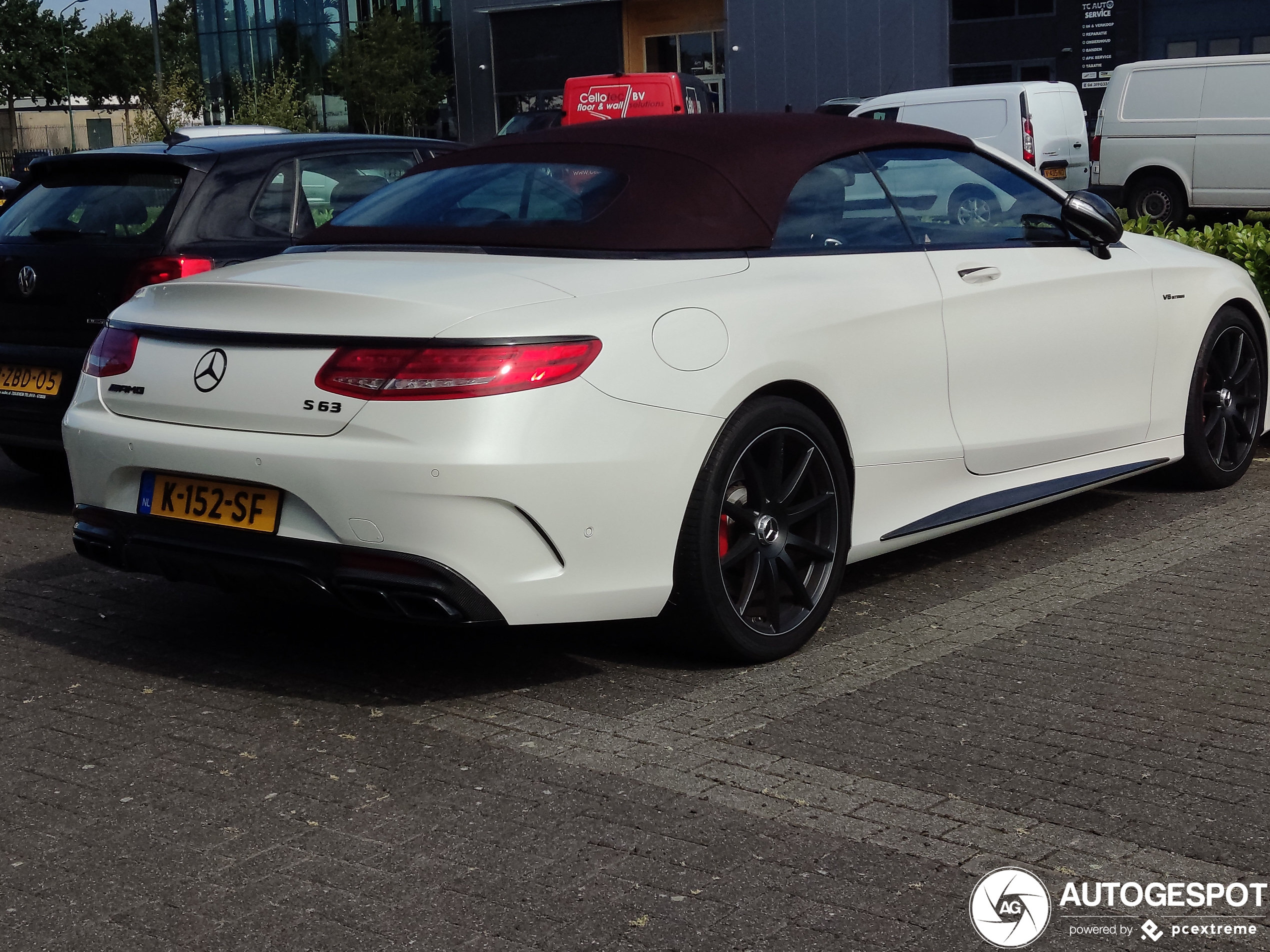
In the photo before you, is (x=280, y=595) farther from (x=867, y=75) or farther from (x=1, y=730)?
(x=867, y=75)

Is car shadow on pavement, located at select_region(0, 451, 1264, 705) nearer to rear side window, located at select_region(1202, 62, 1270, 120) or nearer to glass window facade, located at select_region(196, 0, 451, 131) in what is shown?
rear side window, located at select_region(1202, 62, 1270, 120)

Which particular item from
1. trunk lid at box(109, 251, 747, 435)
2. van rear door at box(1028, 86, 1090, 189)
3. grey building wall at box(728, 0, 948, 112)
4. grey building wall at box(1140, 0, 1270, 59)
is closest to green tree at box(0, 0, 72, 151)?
grey building wall at box(728, 0, 948, 112)

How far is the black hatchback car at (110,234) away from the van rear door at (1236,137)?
15.6 meters

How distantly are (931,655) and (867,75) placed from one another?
131 ft

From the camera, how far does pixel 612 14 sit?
158ft

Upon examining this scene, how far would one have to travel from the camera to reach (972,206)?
223 inches

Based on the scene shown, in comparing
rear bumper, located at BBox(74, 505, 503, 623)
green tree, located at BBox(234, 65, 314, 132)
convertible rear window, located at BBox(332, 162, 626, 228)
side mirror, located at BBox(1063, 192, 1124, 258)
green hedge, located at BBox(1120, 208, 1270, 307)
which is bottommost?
rear bumper, located at BBox(74, 505, 503, 623)

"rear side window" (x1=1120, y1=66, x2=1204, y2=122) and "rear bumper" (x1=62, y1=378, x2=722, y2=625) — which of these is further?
"rear side window" (x1=1120, y1=66, x2=1204, y2=122)

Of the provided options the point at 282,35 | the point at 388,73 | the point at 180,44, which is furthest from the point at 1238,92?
the point at 180,44

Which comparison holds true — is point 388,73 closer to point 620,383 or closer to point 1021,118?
point 1021,118

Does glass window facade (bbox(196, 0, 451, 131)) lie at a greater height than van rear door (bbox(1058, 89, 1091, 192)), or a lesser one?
greater

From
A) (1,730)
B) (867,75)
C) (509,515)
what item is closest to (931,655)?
(509,515)

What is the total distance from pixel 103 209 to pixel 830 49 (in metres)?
38.6

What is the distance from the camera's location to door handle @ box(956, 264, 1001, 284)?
17.5 feet
